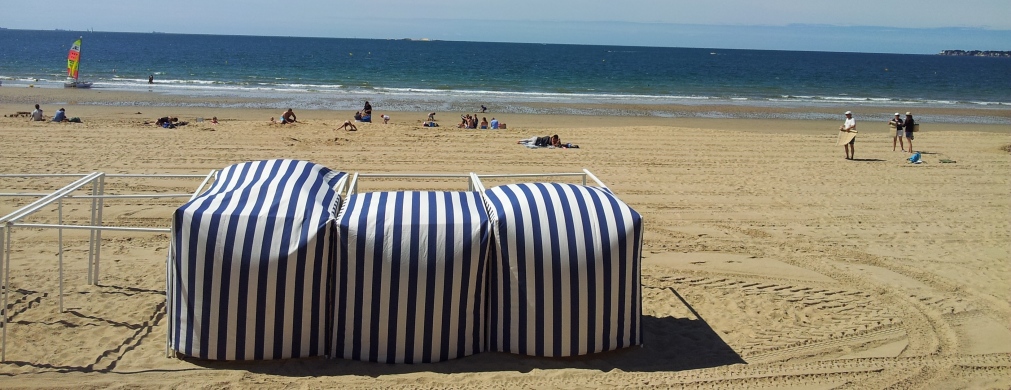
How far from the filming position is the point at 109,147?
15.3 m

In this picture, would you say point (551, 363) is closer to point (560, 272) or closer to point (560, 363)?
point (560, 363)

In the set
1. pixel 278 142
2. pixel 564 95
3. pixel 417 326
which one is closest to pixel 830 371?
pixel 417 326

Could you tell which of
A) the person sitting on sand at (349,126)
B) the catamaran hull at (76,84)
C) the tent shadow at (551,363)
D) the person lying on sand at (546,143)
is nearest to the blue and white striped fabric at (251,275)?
the tent shadow at (551,363)

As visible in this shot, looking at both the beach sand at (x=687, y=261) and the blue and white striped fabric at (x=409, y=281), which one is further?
the beach sand at (x=687, y=261)

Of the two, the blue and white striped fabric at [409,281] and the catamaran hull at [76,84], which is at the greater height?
the catamaran hull at [76,84]

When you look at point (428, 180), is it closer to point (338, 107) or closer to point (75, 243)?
point (75, 243)

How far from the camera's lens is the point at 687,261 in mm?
9250

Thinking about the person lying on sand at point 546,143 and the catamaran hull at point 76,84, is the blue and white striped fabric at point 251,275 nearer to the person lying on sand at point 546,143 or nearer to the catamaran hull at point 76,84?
the person lying on sand at point 546,143

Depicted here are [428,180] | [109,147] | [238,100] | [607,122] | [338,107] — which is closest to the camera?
[428,180]

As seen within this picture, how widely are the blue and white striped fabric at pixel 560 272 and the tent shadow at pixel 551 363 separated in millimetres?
91

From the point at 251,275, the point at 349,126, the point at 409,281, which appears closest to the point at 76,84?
the point at 349,126

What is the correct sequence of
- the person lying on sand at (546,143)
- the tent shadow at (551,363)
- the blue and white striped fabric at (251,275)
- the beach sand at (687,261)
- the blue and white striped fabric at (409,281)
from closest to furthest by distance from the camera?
1. the blue and white striped fabric at (251,275)
2. the blue and white striped fabric at (409,281)
3. the tent shadow at (551,363)
4. the beach sand at (687,261)
5. the person lying on sand at (546,143)

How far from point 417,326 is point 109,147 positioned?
39.2 feet

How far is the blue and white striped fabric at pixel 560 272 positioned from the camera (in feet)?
19.5
